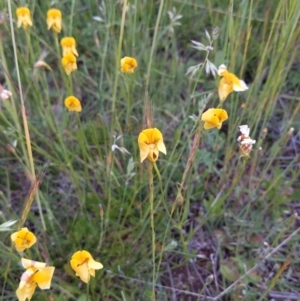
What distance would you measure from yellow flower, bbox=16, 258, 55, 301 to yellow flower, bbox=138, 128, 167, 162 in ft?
0.69

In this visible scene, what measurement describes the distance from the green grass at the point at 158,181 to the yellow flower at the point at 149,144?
0.22 metres

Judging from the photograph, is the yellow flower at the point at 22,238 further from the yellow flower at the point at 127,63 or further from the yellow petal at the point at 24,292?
the yellow flower at the point at 127,63

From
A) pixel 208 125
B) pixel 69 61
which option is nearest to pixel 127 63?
pixel 69 61

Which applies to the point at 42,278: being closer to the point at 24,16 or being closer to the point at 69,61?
the point at 69,61

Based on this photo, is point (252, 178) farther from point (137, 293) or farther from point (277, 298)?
point (137, 293)

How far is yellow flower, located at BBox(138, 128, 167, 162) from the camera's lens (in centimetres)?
62

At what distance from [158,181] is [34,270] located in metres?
0.52

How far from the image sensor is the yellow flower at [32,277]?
63cm

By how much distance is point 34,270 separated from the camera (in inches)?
25.0

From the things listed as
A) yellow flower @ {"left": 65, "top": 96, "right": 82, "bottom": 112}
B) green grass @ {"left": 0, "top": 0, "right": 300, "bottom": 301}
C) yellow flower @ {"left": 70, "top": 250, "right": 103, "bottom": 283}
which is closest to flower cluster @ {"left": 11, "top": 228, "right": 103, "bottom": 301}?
yellow flower @ {"left": 70, "top": 250, "right": 103, "bottom": 283}

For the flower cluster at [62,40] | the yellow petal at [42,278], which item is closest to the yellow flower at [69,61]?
the flower cluster at [62,40]

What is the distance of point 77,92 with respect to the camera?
1.33 metres

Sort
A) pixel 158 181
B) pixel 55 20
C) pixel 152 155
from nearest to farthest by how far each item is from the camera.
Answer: pixel 152 155 → pixel 55 20 → pixel 158 181

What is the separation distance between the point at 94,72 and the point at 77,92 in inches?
4.2
